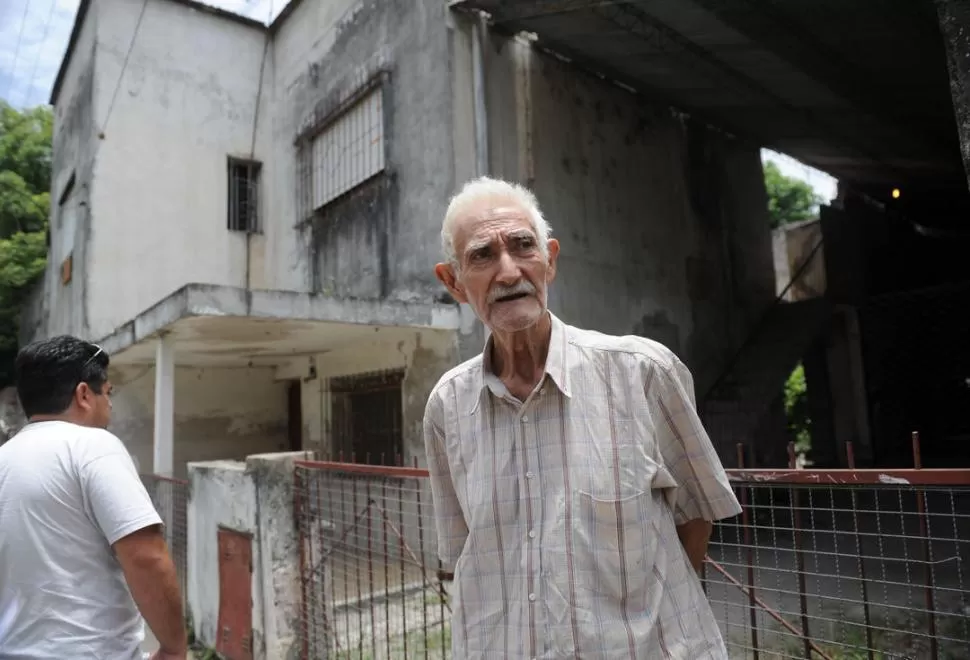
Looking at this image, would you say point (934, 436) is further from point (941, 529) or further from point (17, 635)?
point (17, 635)

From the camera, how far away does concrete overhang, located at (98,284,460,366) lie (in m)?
5.72

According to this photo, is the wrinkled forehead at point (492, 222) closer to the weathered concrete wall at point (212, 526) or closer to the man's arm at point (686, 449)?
the man's arm at point (686, 449)

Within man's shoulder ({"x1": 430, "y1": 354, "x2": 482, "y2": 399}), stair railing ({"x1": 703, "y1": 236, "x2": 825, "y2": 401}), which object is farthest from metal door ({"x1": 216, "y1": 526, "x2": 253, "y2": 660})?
stair railing ({"x1": 703, "y1": 236, "x2": 825, "y2": 401})

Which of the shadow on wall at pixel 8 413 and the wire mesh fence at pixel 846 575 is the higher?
the shadow on wall at pixel 8 413

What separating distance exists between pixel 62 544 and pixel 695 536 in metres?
1.89

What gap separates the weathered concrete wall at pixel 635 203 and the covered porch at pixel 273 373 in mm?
2000

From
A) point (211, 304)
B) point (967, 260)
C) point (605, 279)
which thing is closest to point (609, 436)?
point (211, 304)

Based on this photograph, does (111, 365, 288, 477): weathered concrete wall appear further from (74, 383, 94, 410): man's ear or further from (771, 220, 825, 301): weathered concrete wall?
(771, 220, 825, 301): weathered concrete wall

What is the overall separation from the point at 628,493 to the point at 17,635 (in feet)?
6.29

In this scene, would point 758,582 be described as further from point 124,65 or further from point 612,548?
Result: point 124,65

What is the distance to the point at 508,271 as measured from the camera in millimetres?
1737

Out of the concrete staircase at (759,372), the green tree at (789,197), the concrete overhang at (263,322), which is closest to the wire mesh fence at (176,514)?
the concrete overhang at (263,322)

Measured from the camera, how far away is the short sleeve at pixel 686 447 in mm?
1641

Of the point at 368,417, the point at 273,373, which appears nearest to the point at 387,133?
the point at 368,417
